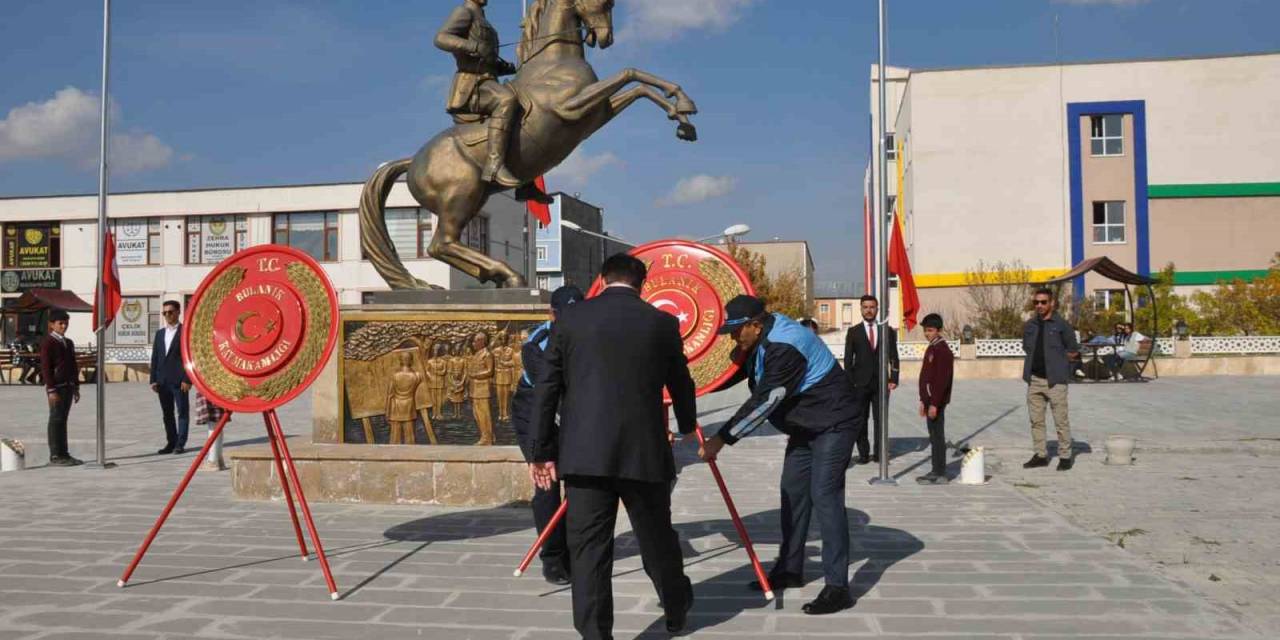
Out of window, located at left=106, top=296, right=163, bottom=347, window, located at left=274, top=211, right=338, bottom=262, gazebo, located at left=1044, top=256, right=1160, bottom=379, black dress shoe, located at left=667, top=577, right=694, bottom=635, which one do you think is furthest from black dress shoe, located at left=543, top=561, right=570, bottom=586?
window, located at left=106, top=296, right=163, bottom=347

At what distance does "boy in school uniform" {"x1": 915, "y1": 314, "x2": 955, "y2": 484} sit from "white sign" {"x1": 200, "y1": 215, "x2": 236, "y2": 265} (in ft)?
134

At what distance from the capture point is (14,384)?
A: 31.7 metres

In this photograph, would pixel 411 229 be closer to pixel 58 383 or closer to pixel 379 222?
pixel 58 383

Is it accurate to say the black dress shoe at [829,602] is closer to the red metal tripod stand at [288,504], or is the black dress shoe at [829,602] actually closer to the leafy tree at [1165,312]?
the red metal tripod stand at [288,504]

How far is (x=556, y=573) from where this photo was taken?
582 centimetres

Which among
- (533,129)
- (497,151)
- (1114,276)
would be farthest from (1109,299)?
(497,151)

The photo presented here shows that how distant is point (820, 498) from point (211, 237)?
147ft

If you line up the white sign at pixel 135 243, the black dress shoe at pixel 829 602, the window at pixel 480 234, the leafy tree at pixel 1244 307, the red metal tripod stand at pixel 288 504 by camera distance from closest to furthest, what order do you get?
the black dress shoe at pixel 829 602, the red metal tripod stand at pixel 288 504, the leafy tree at pixel 1244 307, the window at pixel 480 234, the white sign at pixel 135 243

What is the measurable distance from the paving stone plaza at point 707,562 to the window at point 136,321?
37156mm

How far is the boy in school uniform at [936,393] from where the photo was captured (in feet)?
32.3

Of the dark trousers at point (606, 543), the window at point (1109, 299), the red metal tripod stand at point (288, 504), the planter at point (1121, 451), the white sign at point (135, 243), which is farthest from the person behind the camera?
the white sign at point (135, 243)

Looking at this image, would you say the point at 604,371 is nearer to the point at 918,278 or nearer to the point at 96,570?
the point at 96,570

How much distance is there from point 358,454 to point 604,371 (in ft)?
15.1

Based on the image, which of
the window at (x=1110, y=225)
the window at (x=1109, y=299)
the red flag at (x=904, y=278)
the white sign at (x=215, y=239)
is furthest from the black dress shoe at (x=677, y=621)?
the white sign at (x=215, y=239)
